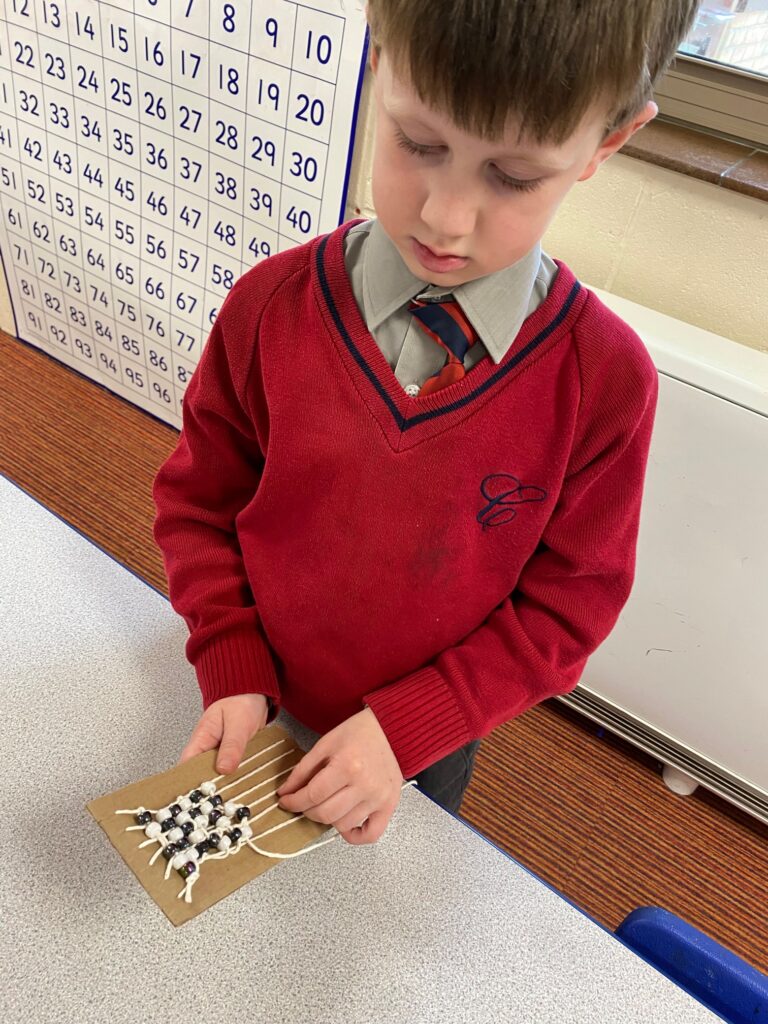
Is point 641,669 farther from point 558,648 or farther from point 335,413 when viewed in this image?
point 335,413

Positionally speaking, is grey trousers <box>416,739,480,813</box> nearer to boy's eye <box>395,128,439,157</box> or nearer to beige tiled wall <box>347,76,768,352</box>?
boy's eye <box>395,128,439,157</box>

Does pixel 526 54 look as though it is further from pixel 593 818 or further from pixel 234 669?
pixel 593 818

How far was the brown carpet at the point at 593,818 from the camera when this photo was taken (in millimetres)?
1315

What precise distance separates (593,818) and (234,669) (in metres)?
1.04

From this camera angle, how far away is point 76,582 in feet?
2.46

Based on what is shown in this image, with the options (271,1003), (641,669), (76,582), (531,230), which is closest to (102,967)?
(271,1003)

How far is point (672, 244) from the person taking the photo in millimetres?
1156

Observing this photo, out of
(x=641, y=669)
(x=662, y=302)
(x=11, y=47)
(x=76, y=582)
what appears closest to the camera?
(x=76, y=582)

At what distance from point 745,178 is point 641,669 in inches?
30.9

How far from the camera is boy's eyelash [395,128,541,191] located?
1.39 ft

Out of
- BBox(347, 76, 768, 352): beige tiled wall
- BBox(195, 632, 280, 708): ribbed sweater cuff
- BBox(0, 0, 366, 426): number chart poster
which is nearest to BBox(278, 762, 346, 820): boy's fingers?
BBox(195, 632, 280, 708): ribbed sweater cuff

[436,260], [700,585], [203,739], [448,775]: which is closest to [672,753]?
[700,585]

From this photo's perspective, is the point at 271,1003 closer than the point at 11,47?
Yes

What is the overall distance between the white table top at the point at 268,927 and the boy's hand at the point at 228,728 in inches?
3.1
